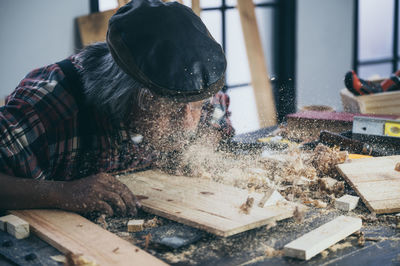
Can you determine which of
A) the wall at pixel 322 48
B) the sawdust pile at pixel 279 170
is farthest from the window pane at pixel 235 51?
the sawdust pile at pixel 279 170

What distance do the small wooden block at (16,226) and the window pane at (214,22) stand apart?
3556 mm

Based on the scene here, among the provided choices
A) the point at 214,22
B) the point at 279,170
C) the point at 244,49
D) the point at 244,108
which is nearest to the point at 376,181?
the point at 279,170

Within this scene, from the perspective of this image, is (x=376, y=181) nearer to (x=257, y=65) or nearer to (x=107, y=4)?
(x=107, y=4)

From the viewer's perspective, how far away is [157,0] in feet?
5.67

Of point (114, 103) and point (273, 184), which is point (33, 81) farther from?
point (273, 184)

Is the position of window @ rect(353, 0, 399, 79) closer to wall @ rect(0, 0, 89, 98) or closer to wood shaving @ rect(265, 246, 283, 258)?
wall @ rect(0, 0, 89, 98)

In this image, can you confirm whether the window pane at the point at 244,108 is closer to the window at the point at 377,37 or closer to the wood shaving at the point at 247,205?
the window at the point at 377,37

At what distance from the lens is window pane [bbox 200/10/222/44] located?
4836 mm

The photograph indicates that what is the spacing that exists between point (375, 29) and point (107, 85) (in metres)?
5.94

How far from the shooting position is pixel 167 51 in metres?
1.58

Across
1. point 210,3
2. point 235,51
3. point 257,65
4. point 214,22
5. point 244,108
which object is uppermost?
point 210,3

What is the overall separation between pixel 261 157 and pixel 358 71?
4819mm

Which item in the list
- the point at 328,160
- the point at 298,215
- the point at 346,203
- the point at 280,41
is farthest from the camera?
the point at 280,41

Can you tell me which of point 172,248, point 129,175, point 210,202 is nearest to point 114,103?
point 129,175
